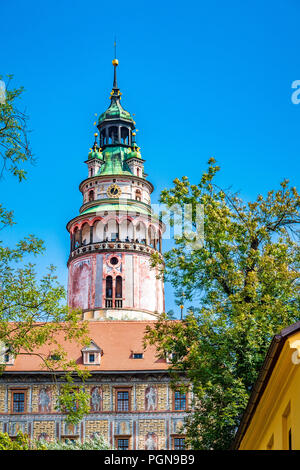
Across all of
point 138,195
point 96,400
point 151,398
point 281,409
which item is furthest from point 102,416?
point 281,409

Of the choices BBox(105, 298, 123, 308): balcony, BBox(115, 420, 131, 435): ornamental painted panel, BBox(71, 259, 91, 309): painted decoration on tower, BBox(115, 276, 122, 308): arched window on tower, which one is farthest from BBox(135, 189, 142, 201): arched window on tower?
BBox(115, 420, 131, 435): ornamental painted panel

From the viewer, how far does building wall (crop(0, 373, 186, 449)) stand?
1780 inches

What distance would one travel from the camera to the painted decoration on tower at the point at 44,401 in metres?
45.6

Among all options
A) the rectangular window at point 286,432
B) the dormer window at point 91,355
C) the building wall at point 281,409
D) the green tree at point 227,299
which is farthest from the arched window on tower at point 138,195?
the rectangular window at point 286,432

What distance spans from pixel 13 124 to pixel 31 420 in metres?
29.4

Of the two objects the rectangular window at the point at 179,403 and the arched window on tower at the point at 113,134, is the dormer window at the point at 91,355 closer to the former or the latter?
the rectangular window at the point at 179,403

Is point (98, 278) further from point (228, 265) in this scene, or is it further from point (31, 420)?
point (228, 265)

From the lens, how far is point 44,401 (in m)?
45.7

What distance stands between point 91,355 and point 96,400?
2.77m

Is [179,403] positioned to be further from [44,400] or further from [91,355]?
[44,400]

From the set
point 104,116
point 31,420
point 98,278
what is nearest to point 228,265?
point 31,420

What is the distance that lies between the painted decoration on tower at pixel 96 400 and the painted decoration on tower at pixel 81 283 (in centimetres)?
1369

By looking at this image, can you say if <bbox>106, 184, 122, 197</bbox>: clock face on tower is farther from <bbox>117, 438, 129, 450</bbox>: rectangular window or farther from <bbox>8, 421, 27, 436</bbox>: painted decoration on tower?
<bbox>117, 438, 129, 450</bbox>: rectangular window

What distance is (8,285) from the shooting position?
877 inches
